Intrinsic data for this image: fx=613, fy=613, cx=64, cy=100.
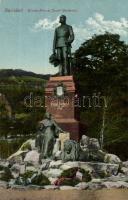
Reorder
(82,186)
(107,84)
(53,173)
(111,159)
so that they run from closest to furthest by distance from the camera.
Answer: (82,186)
(53,173)
(111,159)
(107,84)

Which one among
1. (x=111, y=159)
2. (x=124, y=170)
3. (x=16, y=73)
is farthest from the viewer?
(x=16, y=73)

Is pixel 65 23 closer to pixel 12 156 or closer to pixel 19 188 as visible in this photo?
pixel 12 156

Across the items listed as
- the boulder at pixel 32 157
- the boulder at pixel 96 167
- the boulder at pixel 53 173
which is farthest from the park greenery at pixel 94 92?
the boulder at pixel 53 173

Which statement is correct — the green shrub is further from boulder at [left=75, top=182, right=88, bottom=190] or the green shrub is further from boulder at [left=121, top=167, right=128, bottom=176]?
boulder at [left=121, top=167, right=128, bottom=176]

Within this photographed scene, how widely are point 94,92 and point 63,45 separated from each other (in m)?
2.51

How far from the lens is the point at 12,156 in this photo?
14.5m

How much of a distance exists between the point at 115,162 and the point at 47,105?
2.09 meters

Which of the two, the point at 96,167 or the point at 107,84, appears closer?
the point at 96,167

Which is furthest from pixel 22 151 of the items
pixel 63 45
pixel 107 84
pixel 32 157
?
pixel 107 84

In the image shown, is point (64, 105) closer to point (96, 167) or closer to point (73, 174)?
point (96, 167)

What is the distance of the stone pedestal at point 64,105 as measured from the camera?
14.3 metres

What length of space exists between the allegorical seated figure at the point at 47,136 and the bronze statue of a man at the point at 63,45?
A: 142 cm

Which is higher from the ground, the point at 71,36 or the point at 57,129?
the point at 71,36

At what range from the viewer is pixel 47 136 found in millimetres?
14250
